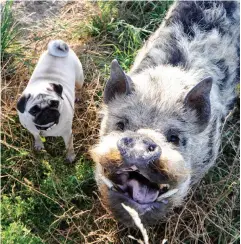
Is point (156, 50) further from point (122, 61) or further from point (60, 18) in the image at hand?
point (60, 18)

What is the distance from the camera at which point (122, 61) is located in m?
4.90

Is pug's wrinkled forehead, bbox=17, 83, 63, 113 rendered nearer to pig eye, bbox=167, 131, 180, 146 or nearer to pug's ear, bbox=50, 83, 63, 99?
pug's ear, bbox=50, 83, 63, 99

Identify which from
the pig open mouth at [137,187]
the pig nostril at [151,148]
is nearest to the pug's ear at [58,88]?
the pig open mouth at [137,187]

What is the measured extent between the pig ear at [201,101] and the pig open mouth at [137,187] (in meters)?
0.61

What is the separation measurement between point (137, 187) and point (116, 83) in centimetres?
87

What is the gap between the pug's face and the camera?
142 inches

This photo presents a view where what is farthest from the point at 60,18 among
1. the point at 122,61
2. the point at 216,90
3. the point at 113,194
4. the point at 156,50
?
the point at 113,194

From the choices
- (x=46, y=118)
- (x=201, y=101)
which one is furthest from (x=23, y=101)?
(x=201, y=101)

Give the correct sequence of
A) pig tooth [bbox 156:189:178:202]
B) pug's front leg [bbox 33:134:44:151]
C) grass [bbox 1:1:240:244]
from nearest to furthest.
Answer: pig tooth [bbox 156:189:178:202] < grass [bbox 1:1:240:244] < pug's front leg [bbox 33:134:44:151]

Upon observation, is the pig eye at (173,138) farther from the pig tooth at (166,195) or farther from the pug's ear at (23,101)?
the pug's ear at (23,101)

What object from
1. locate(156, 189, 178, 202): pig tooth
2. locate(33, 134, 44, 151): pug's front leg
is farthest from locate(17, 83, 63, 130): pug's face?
locate(156, 189, 178, 202): pig tooth

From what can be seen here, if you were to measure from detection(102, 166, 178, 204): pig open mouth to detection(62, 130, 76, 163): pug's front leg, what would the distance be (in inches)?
48.0

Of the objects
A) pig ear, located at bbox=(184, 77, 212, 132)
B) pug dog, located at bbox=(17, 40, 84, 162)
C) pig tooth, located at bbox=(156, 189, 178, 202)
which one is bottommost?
pug dog, located at bbox=(17, 40, 84, 162)

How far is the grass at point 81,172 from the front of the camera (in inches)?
150
